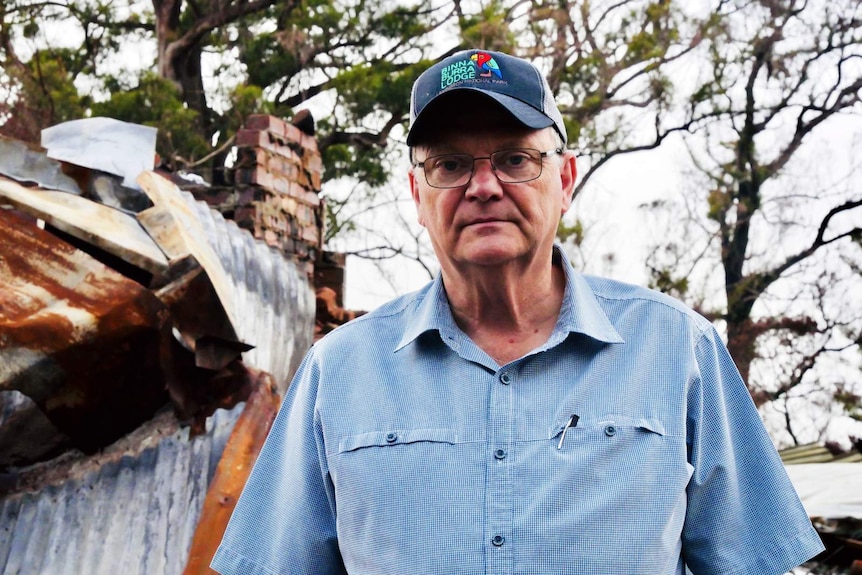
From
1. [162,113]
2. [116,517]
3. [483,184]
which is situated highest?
[162,113]

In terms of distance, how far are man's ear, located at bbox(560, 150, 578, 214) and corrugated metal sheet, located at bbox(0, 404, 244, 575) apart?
87.2 inches

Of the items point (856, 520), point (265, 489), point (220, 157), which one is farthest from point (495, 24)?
point (265, 489)

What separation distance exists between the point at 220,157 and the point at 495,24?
13.2 ft

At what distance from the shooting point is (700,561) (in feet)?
6.30

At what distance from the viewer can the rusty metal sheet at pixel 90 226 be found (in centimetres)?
355

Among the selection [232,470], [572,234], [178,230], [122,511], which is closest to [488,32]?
[572,234]

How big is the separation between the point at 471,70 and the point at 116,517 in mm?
2452

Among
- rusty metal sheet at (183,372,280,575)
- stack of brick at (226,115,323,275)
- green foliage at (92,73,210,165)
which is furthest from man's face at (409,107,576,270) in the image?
green foliage at (92,73,210,165)

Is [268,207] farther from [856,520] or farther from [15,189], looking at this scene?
[856,520]

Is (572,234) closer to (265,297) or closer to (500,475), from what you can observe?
(265,297)

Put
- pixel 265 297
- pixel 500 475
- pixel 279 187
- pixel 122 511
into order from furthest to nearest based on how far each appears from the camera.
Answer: pixel 279 187 < pixel 265 297 < pixel 122 511 < pixel 500 475

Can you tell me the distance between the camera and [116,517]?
3711 mm

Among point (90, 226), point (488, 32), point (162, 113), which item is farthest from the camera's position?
point (488, 32)

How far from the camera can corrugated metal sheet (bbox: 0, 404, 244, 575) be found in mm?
3627
